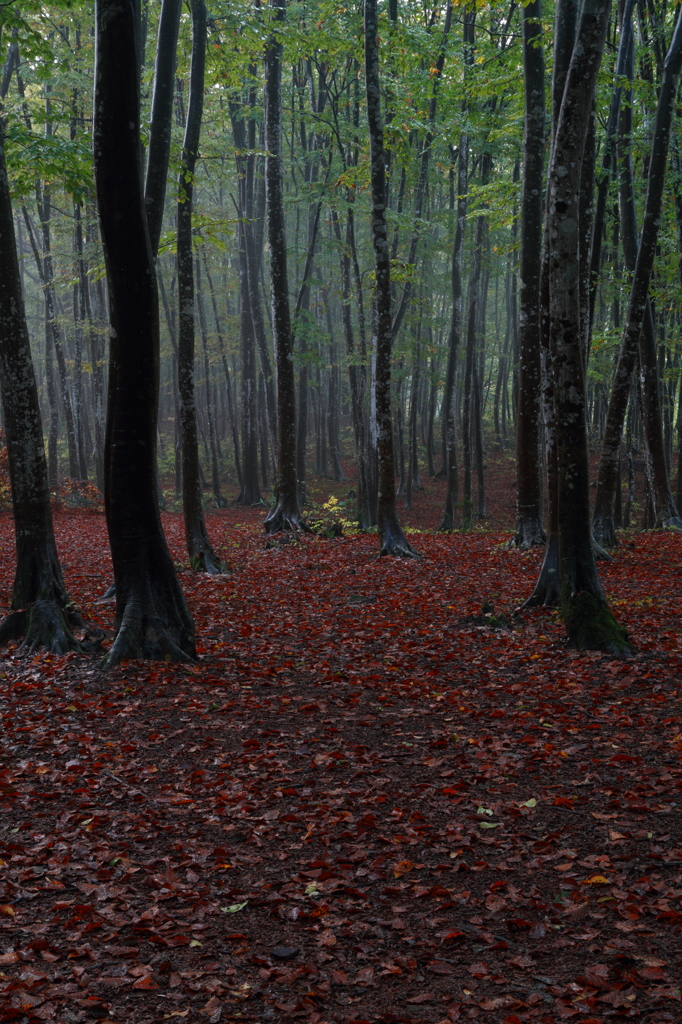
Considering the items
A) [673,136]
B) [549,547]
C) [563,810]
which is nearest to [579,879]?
[563,810]

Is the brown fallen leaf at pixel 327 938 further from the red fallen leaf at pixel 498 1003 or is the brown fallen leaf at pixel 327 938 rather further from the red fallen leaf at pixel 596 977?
the red fallen leaf at pixel 596 977

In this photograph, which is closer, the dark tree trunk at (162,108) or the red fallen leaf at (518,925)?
the red fallen leaf at (518,925)

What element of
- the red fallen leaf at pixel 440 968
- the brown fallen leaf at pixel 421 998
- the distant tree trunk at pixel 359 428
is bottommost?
the brown fallen leaf at pixel 421 998

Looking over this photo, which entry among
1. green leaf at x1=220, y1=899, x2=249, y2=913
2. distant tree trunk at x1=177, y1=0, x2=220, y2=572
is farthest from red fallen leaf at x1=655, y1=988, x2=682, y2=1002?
distant tree trunk at x1=177, y1=0, x2=220, y2=572

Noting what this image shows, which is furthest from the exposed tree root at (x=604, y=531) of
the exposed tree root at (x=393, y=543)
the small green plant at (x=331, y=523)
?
the small green plant at (x=331, y=523)

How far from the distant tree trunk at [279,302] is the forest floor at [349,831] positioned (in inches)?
320

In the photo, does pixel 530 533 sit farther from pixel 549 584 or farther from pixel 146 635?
pixel 146 635

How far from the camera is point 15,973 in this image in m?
3.17

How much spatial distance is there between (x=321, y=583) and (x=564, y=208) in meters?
7.12

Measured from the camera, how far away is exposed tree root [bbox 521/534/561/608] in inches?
366

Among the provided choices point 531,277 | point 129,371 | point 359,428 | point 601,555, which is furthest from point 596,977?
point 359,428

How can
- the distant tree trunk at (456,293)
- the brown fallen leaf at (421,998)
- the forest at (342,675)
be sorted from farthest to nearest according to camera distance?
the distant tree trunk at (456,293), the forest at (342,675), the brown fallen leaf at (421,998)

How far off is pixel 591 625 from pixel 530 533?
6.18 meters

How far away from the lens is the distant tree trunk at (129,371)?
677 cm
